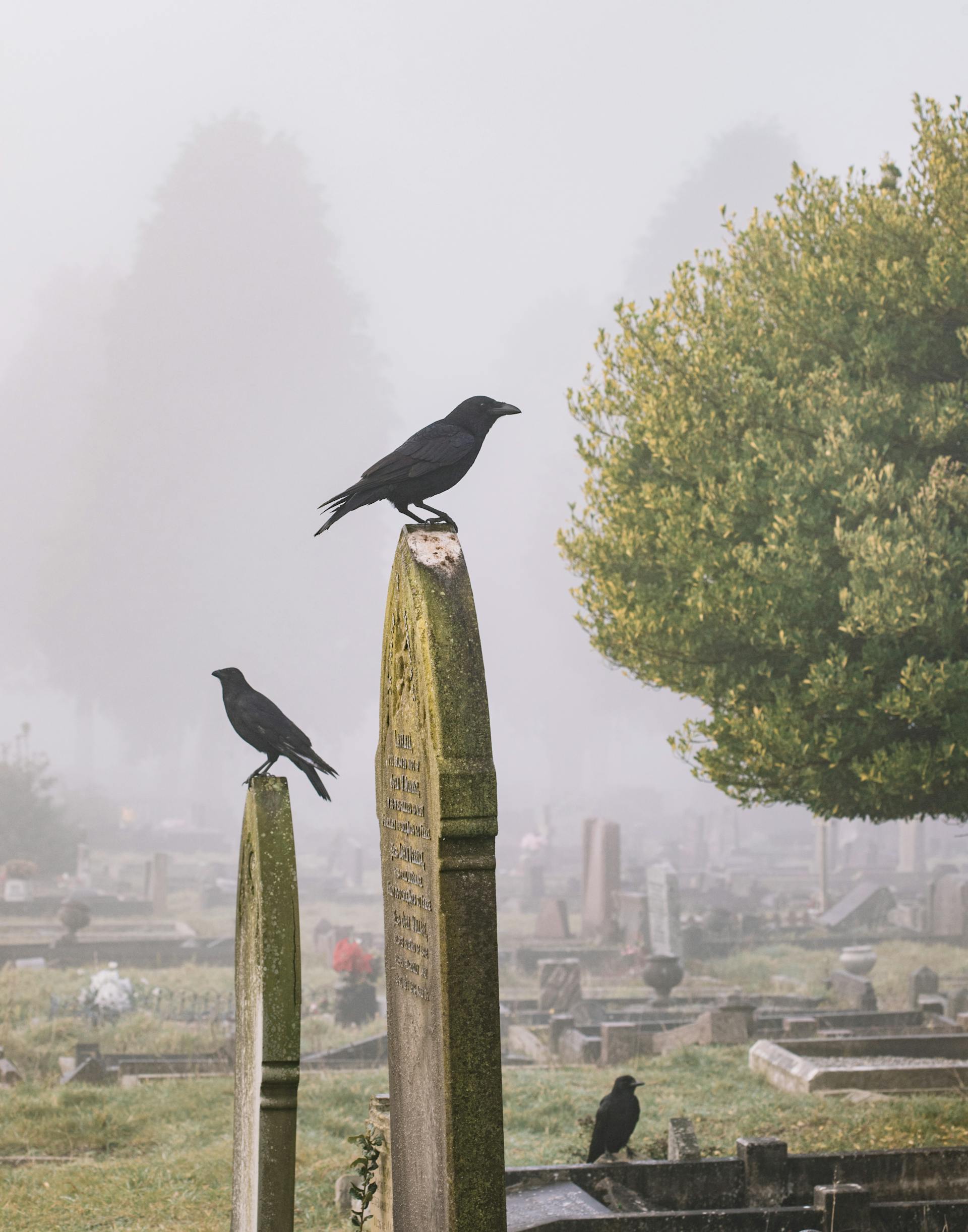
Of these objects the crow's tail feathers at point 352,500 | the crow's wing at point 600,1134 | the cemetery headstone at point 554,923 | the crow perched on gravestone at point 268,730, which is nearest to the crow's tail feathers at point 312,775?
the crow perched on gravestone at point 268,730

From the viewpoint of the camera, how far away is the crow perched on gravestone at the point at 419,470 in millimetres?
4906

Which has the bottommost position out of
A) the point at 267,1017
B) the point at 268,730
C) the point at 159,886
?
the point at 159,886

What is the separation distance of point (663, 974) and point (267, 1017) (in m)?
14.3

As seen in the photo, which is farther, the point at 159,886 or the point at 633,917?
the point at 159,886

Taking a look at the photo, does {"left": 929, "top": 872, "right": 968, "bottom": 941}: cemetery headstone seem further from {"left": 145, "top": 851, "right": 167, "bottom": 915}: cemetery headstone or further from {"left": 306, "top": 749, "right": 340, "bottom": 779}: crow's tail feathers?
{"left": 306, "top": 749, "right": 340, "bottom": 779}: crow's tail feathers

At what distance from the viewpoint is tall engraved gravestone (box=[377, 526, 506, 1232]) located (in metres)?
3.85

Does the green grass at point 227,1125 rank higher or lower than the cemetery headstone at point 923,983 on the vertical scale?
lower

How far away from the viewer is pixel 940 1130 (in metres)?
9.88

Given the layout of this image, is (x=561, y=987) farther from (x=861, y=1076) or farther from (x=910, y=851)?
(x=910, y=851)

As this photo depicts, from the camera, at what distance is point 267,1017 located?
5.31m

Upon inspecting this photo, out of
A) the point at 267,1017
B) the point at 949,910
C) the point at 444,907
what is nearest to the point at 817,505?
the point at 267,1017

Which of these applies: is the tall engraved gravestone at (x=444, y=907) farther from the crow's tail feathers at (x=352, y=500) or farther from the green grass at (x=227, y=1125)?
the green grass at (x=227, y=1125)

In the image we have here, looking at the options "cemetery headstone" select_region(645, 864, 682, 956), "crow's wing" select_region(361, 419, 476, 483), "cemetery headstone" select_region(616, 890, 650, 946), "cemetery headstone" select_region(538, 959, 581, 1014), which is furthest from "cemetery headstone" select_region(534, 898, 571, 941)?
"crow's wing" select_region(361, 419, 476, 483)

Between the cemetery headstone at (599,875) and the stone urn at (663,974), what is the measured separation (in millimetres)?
7214
